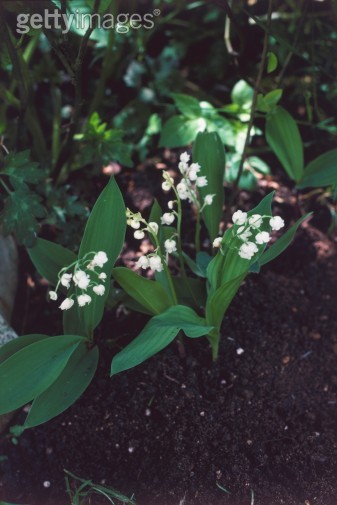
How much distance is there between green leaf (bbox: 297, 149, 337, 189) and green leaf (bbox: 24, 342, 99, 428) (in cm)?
68

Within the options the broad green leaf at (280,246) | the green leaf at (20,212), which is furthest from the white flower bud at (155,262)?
the green leaf at (20,212)

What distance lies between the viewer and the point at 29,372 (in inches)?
46.6

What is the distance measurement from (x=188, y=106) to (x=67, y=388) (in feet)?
2.78

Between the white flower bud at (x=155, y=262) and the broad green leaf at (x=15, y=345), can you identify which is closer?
the white flower bud at (x=155, y=262)

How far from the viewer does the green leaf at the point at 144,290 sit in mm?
1232

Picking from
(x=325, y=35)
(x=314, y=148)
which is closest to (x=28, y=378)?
(x=314, y=148)

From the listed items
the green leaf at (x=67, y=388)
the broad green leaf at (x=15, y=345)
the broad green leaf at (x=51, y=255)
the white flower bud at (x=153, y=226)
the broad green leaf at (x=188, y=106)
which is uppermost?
the white flower bud at (x=153, y=226)

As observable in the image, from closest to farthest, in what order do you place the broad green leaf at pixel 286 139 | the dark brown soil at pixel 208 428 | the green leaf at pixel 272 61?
the dark brown soil at pixel 208 428
the green leaf at pixel 272 61
the broad green leaf at pixel 286 139

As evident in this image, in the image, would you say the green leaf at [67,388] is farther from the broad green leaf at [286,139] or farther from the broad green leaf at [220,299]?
the broad green leaf at [286,139]

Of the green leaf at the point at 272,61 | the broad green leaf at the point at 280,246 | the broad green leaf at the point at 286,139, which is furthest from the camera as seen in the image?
the broad green leaf at the point at 286,139

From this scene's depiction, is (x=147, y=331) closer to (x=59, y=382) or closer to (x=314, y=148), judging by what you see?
(x=59, y=382)

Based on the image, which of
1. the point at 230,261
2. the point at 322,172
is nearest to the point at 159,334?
the point at 230,261

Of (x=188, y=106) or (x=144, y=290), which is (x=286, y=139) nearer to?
(x=188, y=106)

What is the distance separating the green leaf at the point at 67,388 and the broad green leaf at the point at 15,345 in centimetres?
9
